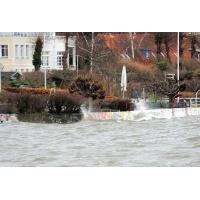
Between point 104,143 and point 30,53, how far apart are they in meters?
1.44

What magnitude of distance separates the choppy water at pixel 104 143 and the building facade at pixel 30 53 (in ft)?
2.37

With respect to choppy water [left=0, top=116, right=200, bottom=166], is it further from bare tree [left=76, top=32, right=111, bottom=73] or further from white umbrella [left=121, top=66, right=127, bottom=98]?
bare tree [left=76, top=32, right=111, bottom=73]

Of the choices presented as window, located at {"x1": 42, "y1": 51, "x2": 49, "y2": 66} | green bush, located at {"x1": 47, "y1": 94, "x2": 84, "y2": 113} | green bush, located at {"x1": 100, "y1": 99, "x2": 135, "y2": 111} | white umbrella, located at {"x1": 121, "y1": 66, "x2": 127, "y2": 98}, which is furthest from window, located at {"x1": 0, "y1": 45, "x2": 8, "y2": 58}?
white umbrella, located at {"x1": 121, "y1": 66, "x2": 127, "y2": 98}

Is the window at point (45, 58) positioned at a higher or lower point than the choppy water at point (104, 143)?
higher

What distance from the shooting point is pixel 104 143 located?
16453 mm

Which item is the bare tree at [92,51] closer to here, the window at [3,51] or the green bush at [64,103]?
the green bush at [64,103]

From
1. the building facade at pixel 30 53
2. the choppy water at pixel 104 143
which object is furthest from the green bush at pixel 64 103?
the building facade at pixel 30 53

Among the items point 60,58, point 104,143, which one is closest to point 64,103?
point 60,58

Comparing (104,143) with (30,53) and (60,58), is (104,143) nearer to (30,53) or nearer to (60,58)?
(60,58)

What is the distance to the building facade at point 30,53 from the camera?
1647 centimetres
